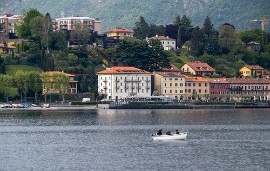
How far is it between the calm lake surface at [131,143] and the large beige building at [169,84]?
145 feet

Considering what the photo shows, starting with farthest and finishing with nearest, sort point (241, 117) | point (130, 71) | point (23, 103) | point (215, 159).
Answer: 1. point (130, 71)
2. point (23, 103)
3. point (241, 117)
4. point (215, 159)

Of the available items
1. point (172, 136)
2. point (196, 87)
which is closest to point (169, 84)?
point (196, 87)

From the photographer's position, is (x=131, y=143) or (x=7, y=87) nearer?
(x=131, y=143)

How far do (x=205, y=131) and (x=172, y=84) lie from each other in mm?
79989

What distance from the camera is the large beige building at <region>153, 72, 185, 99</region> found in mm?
195250

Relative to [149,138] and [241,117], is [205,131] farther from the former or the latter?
[241,117]

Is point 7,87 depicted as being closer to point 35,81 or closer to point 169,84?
point 35,81

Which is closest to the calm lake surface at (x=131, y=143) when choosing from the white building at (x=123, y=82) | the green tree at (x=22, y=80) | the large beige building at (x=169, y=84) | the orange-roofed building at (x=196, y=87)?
the green tree at (x=22, y=80)

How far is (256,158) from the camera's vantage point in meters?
84.4

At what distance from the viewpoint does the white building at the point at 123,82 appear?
190 metres

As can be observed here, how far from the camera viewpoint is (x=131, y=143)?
327 feet

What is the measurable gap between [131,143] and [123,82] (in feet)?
304

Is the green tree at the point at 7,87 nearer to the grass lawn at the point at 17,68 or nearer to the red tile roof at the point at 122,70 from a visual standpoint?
the grass lawn at the point at 17,68

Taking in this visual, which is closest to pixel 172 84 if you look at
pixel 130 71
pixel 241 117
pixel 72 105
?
pixel 130 71
